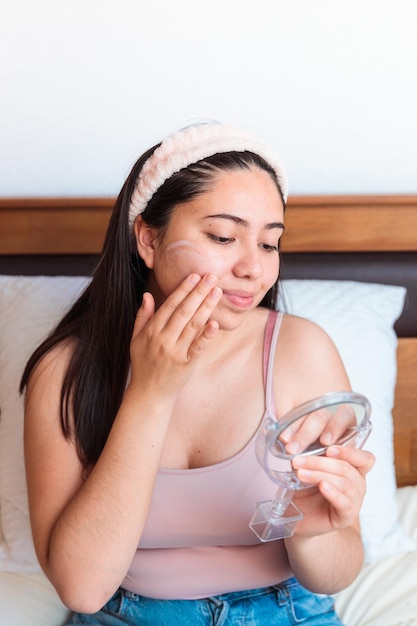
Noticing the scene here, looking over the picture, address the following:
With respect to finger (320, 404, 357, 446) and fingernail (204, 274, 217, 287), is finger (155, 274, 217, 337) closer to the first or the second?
fingernail (204, 274, 217, 287)

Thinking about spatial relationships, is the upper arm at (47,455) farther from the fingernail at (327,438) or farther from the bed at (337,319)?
the fingernail at (327,438)

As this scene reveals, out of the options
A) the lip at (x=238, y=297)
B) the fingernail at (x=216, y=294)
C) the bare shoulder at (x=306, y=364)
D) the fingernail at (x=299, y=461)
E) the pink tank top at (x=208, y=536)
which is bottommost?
the pink tank top at (x=208, y=536)

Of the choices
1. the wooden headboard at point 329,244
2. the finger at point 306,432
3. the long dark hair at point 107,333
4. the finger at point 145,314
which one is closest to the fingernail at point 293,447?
the finger at point 306,432

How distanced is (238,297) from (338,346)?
23.9 inches

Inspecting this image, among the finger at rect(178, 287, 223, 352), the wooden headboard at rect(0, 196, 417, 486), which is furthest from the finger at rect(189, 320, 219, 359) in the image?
the wooden headboard at rect(0, 196, 417, 486)

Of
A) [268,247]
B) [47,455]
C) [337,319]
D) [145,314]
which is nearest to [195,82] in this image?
[337,319]

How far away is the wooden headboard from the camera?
199cm

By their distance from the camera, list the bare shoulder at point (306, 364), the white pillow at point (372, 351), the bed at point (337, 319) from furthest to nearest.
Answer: the white pillow at point (372, 351) < the bed at point (337, 319) < the bare shoulder at point (306, 364)

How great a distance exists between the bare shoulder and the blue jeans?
1.09 ft

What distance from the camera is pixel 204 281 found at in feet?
3.99

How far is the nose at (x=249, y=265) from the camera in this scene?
1251 millimetres

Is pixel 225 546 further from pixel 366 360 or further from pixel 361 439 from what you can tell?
pixel 366 360

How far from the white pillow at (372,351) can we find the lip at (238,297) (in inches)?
16.9

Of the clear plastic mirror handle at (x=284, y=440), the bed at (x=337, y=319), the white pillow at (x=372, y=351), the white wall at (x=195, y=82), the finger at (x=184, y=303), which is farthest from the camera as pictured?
the white wall at (x=195, y=82)
